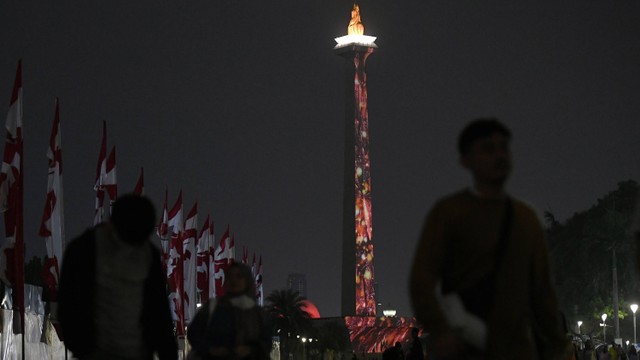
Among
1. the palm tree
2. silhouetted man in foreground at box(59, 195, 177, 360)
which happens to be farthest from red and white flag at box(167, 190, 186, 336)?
the palm tree

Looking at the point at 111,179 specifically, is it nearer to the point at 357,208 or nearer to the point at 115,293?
the point at 115,293

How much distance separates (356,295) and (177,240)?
216ft

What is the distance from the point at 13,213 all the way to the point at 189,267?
23.1 meters

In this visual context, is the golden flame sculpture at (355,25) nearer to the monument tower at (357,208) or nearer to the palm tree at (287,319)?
the monument tower at (357,208)

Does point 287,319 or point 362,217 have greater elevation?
point 362,217

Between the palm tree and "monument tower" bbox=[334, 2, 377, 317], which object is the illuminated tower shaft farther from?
the palm tree

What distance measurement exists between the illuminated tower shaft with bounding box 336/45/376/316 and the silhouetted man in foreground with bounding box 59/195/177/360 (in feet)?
333

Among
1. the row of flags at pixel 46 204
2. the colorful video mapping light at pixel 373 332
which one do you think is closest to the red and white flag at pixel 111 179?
the row of flags at pixel 46 204

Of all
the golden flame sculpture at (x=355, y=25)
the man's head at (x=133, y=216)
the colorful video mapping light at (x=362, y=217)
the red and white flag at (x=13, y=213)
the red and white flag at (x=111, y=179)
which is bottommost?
the man's head at (x=133, y=216)

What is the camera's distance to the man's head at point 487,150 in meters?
5.78

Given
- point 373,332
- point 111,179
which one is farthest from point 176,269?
point 373,332

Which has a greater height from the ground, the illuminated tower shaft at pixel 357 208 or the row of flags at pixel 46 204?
the illuminated tower shaft at pixel 357 208

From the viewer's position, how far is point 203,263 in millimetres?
51281

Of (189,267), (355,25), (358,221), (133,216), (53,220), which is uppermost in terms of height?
(355,25)
